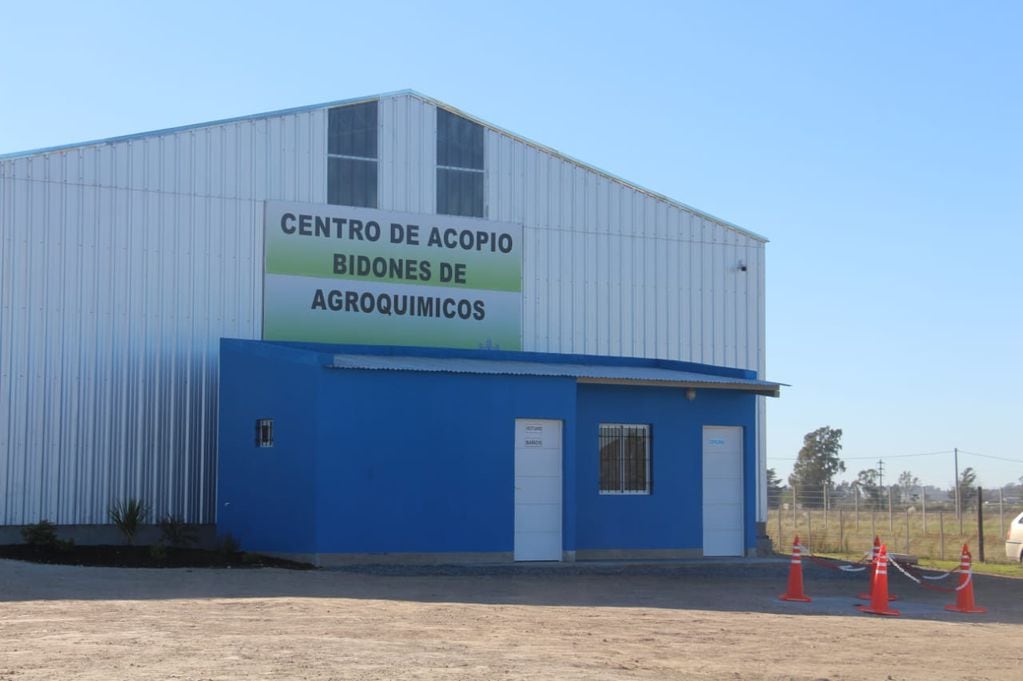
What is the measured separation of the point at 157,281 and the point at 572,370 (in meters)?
8.05

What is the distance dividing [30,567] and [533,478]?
8.62m

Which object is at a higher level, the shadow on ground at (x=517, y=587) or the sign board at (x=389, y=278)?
the sign board at (x=389, y=278)

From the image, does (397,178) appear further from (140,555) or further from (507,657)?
(507,657)

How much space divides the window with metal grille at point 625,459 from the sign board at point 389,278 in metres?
4.02

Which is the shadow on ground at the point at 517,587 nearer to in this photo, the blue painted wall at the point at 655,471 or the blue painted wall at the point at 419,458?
the blue painted wall at the point at 419,458

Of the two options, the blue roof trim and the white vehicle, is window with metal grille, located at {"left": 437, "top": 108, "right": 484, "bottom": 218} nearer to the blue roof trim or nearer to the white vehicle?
Answer: the blue roof trim

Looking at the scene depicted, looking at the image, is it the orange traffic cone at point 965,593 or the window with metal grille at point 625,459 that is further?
the window with metal grille at point 625,459

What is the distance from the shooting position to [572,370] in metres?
26.4

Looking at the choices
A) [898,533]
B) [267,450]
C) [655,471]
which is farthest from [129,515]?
[898,533]

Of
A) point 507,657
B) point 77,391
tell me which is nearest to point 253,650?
point 507,657

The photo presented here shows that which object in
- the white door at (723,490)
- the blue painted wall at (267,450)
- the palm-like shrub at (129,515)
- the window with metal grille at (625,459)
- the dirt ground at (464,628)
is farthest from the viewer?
the white door at (723,490)

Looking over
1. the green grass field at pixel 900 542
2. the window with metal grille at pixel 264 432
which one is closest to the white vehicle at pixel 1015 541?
the green grass field at pixel 900 542

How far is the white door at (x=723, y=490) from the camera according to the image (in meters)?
27.2

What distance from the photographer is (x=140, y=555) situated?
76.6 feet
